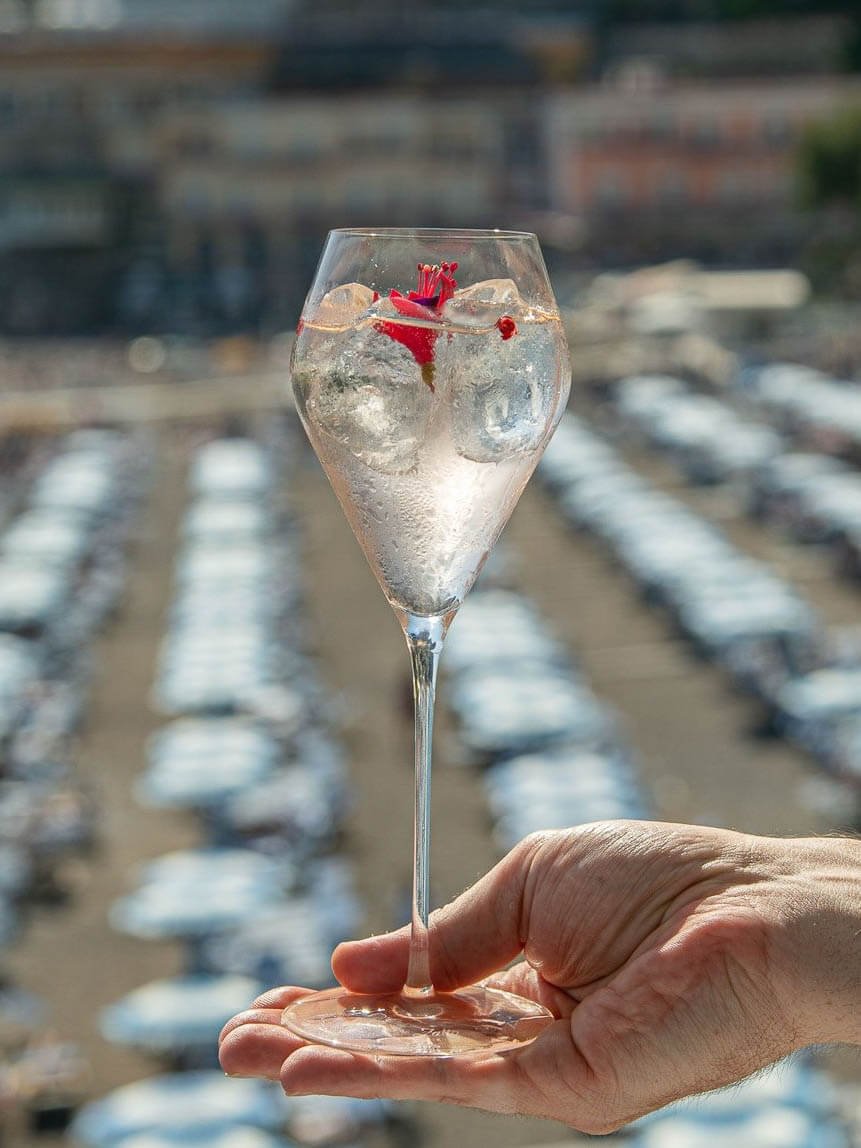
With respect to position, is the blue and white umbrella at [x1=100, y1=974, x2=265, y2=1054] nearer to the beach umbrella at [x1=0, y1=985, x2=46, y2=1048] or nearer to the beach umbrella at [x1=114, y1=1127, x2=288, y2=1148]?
the beach umbrella at [x1=0, y1=985, x2=46, y2=1048]

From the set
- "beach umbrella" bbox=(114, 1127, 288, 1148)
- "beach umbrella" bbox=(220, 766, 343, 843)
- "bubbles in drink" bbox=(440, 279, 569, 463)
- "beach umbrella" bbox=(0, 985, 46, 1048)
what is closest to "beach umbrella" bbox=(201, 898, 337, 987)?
"beach umbrella" bbox=(0, 985, 46, 1048)

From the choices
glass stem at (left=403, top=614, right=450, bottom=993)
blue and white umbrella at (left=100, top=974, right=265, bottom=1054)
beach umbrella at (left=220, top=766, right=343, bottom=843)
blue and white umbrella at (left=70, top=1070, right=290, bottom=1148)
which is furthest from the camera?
beach umbrella at (left=220, top=766, right=343, bottom=843)

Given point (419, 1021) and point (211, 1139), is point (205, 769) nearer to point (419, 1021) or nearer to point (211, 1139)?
point (211, 1139)

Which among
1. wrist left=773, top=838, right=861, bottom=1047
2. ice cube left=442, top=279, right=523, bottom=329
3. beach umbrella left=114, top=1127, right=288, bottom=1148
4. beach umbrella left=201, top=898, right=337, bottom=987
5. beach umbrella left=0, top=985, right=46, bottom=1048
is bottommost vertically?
beach umbrella left=201, top=898, right=337, bottom=987

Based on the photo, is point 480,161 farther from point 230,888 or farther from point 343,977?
point 343,977

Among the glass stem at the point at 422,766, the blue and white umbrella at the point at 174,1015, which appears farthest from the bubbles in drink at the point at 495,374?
the blue and white umbrella at the point at 174,1015

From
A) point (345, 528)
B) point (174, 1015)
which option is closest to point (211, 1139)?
point (174, 1015)

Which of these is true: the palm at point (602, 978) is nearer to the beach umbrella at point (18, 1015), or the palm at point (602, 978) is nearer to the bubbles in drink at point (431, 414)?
the bubbles in drink at point (431, 414)
